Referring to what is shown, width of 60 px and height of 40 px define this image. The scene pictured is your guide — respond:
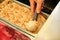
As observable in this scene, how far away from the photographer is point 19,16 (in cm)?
131

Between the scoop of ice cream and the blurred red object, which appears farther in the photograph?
the scoop of ice cream

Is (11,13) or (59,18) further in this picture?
(11,13)

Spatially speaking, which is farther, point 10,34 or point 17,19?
point 17,19

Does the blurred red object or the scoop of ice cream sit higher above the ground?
the scoop of ice cream

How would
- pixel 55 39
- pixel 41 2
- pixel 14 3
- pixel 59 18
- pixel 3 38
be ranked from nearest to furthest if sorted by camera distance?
1. pixel 55 39
2. pixel 59 18
3. pixel 3 38
4. pixel 41 2
5. pixel 14 3

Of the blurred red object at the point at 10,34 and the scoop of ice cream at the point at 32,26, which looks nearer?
the blurred red object at the point at 10,34

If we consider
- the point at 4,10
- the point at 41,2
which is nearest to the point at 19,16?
the point at 4,10

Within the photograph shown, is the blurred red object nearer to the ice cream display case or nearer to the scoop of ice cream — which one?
the ice cream display case

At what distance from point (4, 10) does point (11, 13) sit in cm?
9

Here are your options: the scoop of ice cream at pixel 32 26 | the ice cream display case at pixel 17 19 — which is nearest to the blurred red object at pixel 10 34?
the ice cream display case at pixel 17 19

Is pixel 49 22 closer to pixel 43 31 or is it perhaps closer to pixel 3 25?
pixel 43 31

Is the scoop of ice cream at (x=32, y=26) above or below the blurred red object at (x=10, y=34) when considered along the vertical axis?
above

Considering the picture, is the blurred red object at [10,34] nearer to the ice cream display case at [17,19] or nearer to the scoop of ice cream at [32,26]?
the ice cream display case at [17,19]

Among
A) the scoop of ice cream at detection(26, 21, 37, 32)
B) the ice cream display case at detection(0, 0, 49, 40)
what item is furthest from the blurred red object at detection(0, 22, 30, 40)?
the scoop of ice cream at detection(26, 21, 37, 32)
